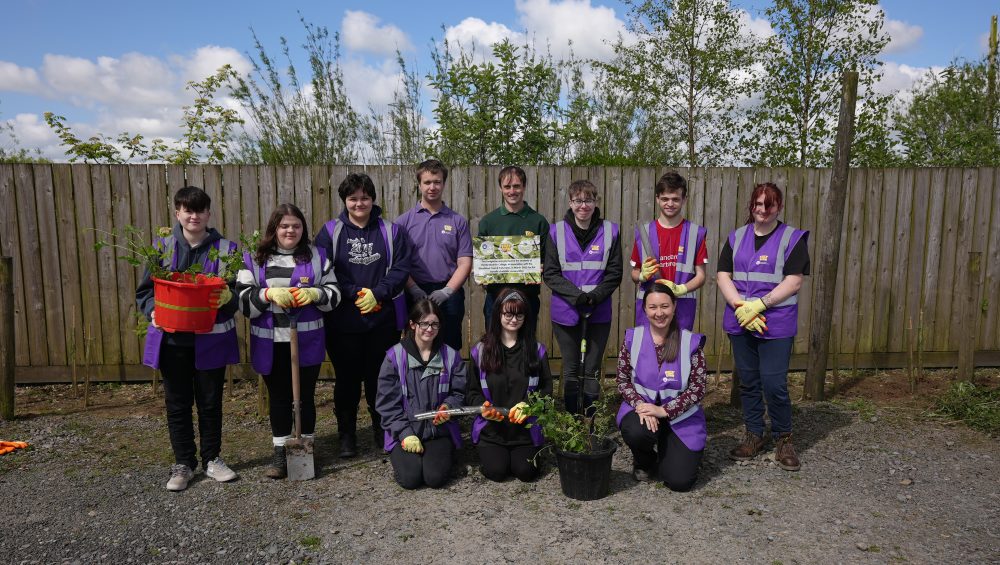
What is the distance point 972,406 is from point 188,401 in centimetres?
583

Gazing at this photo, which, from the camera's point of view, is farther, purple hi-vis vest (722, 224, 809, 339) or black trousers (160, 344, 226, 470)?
purple hi-vis vest (722, 224, 809, 339)

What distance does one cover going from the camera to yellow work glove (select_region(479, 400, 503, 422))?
12.9 ft

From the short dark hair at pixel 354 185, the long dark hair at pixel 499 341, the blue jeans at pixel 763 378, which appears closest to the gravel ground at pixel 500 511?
the blue jeans at pixel 763 378

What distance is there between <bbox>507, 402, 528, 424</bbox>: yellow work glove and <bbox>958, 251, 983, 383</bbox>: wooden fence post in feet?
14.9

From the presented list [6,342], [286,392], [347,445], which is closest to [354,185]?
[286,392]

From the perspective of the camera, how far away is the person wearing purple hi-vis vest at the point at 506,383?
13.1ft

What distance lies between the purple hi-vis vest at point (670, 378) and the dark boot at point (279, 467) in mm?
2101

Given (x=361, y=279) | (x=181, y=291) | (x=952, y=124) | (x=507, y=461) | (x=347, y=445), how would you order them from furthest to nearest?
(x=952, y=124) → (x=347, y=445) → (x=361, y=279) → (x=507, y=461) → (x=181, y=291)

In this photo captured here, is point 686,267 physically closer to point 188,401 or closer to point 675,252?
point 675,252

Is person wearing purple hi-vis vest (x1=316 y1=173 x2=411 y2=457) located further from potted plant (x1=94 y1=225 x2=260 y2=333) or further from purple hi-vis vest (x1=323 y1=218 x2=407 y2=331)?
potted plant (x1=94 y1=225 x2=260 y2=333)

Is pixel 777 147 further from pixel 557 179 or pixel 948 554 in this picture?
pixel 948 554

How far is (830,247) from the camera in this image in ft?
18.1

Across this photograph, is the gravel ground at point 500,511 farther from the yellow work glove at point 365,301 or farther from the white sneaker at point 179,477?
the yellow work glove at point 365,301

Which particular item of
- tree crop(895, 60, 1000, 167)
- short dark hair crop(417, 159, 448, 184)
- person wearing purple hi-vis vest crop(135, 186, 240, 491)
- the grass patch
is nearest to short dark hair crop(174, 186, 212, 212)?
person wearing purple hi-vis vest crop(135, 186, 240, 491)
